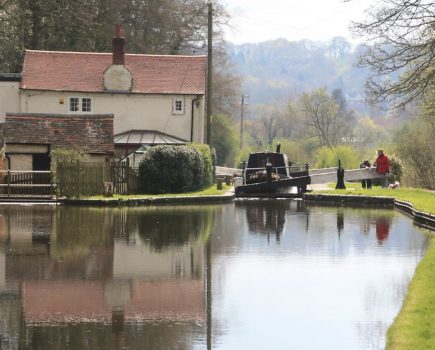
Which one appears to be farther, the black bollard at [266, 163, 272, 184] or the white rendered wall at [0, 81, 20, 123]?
the white rendered wall at [0, 81, 20, 123]

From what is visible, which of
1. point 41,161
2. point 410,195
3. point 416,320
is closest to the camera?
point 416,320

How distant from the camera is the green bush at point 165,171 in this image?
137ft

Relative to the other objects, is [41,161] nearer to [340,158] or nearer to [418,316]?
[418,316]

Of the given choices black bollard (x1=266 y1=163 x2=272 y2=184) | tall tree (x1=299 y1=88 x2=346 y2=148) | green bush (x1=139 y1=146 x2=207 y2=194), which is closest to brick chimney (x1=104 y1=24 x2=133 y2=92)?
green bush (x1=139 y1=146 x2=207 y2=194)

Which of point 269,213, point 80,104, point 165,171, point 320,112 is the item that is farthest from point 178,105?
point 320,112

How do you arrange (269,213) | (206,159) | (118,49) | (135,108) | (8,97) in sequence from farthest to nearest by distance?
(118,49)
(135,108)
(8,97)
(206,159)
(269,213)

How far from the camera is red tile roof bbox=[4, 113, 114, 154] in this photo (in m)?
43.3

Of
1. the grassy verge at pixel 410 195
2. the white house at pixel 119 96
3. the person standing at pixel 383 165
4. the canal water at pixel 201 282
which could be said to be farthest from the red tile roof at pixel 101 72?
the canal water at pixel 201 282

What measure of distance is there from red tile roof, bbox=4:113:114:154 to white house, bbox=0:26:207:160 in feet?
28.2

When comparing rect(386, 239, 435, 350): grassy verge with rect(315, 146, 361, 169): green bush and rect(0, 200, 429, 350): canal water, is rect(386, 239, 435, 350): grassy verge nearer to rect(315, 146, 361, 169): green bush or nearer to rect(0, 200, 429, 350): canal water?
rect(0, 200, 429, 350): canal water

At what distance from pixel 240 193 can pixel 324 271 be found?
84.7 ft

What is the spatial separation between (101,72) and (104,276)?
39.9 m

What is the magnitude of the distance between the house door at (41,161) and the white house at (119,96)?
409 inches

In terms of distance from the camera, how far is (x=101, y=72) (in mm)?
56188
